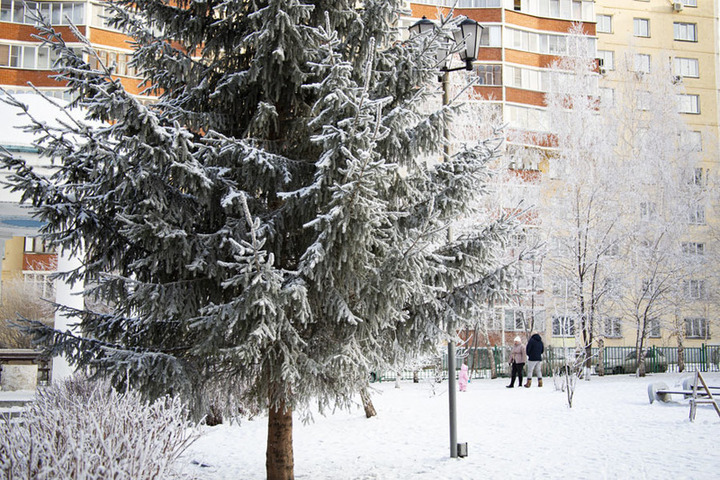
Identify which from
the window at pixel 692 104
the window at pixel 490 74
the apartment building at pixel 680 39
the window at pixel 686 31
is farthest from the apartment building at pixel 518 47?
the window at pixel 692 104

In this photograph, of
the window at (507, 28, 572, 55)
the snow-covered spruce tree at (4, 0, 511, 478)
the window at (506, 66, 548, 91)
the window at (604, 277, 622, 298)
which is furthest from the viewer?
the window at (507, 28, 572, 55)

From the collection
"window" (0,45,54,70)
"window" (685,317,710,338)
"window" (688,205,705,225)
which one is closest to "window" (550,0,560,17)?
"window" (688,205,705,225)

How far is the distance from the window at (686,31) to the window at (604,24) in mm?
4812

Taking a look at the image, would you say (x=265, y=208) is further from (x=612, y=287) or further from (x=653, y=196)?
(x=653, y=196)

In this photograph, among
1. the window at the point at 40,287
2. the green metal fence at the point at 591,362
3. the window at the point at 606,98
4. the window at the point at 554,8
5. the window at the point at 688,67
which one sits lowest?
the green metal fence at the point at 591,362

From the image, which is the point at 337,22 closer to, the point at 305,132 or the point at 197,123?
the point at 305,132

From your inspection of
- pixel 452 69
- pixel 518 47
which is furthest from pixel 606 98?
pixel 452 69

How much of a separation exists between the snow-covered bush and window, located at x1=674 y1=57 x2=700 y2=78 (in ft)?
153

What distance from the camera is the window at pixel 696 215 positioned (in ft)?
91.2

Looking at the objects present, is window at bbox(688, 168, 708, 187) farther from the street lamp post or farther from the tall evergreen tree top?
A: the tall evergreen tree top

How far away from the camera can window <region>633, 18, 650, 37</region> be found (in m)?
42.7

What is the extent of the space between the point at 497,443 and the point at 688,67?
41.6 m

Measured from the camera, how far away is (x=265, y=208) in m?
6.87

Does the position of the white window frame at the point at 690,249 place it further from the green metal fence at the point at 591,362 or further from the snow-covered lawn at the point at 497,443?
the snow-covered lawn at the point at 497,443
